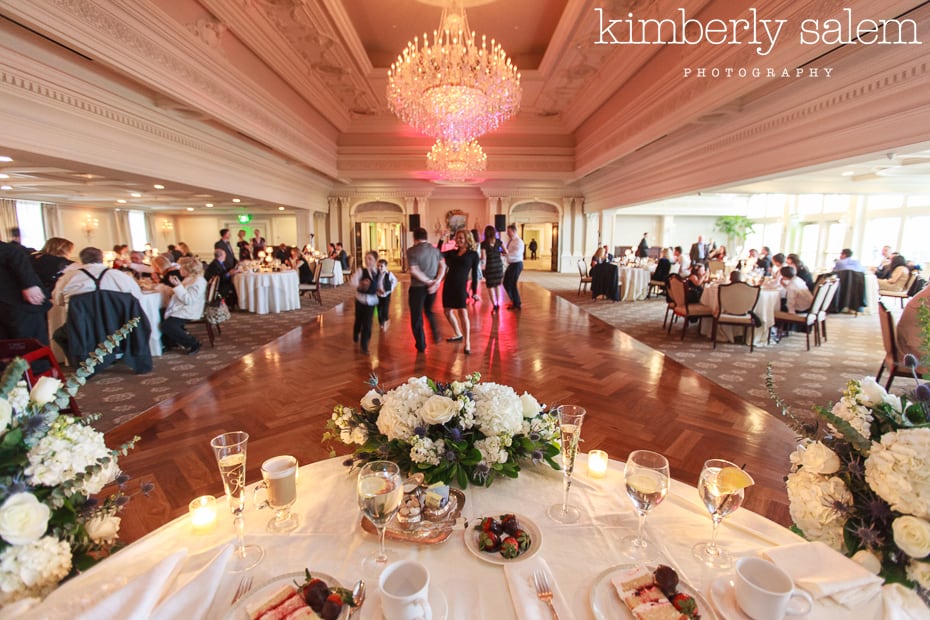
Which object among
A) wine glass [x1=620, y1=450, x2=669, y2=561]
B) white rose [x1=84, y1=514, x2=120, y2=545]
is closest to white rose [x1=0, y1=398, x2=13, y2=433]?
white rose [x1=84, y1=514, x2=120, y2=545]

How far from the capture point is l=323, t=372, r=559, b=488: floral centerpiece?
1.16m

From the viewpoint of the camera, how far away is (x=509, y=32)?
8.66 m

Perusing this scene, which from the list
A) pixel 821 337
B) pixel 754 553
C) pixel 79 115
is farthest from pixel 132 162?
pixel 821 337

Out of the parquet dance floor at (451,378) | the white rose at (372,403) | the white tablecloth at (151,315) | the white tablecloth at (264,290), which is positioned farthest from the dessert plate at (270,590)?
the white tablecloth at (264,290)

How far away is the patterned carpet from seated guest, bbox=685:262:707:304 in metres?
0.58

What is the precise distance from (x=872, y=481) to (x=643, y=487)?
0.41 metres

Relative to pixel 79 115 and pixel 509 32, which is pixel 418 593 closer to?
pixel 79 115

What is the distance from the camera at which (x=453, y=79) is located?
5824mm

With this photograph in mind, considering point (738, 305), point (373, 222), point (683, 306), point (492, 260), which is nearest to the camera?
point (738, 305)

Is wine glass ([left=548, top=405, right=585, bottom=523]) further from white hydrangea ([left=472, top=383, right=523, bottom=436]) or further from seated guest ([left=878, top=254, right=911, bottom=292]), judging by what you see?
seated guest ([left=878, top=254, right=911, bottom=292])

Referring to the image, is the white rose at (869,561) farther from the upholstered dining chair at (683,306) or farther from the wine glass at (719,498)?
the upholstered dining chair at (683,306)

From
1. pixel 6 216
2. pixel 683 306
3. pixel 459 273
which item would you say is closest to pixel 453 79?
pixel 459 273

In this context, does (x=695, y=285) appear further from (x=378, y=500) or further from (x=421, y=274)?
(x=378, y=500)

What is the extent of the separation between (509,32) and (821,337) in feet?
26.5
